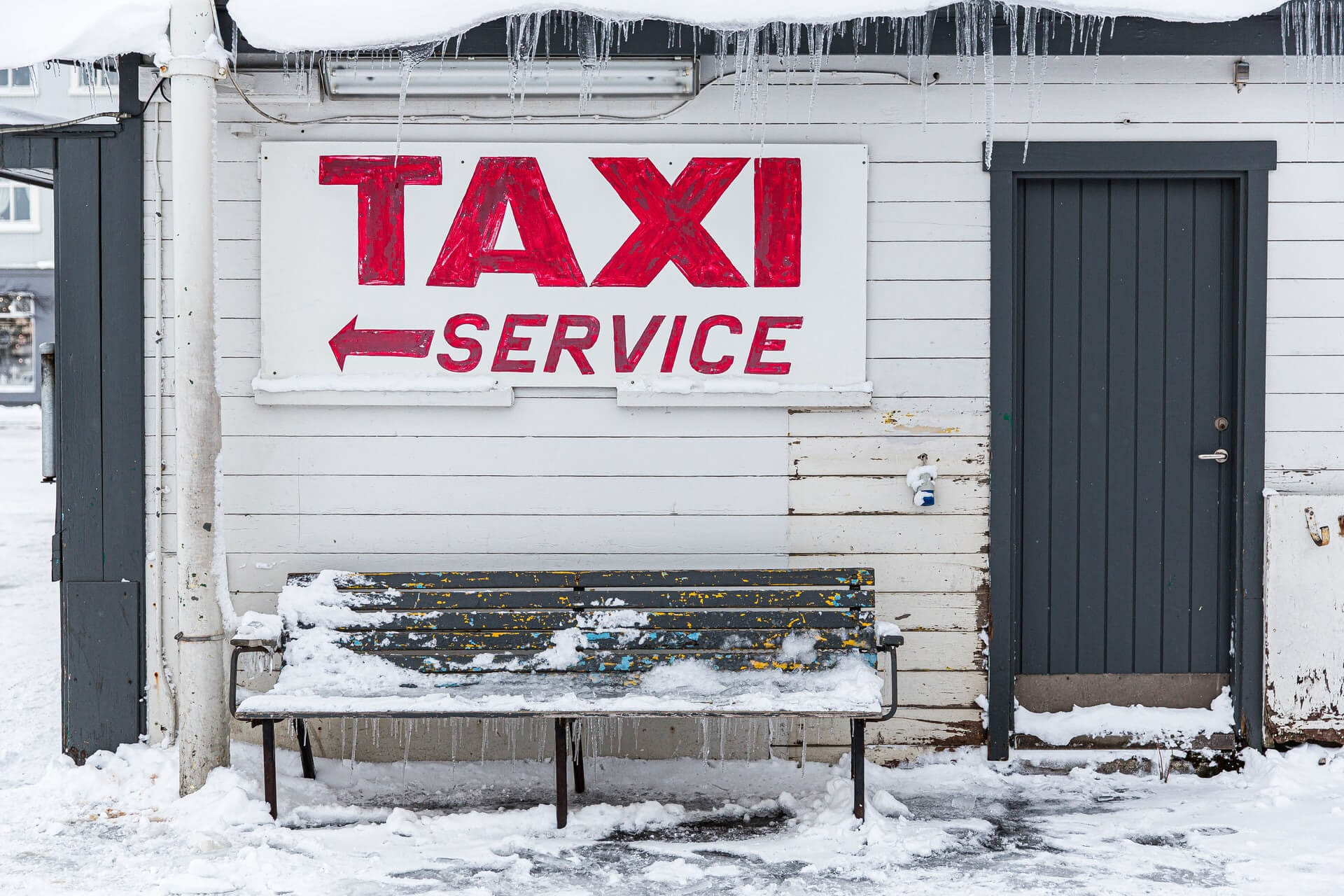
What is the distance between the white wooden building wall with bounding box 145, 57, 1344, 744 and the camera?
4.31 m

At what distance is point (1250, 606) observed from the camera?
4.39 meters

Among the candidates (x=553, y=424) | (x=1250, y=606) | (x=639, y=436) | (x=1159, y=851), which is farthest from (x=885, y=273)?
(x=1159, y=851)

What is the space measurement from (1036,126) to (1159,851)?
8.86 ft

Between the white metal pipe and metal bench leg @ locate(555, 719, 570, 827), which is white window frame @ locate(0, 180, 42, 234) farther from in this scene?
metal bench leg @ locate(555, 719, 570, 827)

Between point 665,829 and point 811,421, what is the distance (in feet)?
5.39

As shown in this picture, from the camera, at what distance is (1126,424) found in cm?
448

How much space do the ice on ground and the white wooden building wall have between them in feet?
1.13

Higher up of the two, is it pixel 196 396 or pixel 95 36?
pixel 95 36

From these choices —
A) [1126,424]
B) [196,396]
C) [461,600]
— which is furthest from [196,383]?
[1126,424]

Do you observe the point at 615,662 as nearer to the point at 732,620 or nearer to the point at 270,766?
the point at 732,620

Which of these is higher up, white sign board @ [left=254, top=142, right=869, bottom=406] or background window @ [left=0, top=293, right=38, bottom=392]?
background window @ [left=0, top=293, right=38, bottom=392]

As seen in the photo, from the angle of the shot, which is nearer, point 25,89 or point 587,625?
point 587,625

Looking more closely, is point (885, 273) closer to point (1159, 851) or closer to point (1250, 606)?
point (1250, 606)

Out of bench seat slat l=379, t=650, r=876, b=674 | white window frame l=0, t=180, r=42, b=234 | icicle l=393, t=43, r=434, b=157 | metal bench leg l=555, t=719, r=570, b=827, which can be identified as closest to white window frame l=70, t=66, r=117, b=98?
icicle l=393, t=43, r=434, b=157
